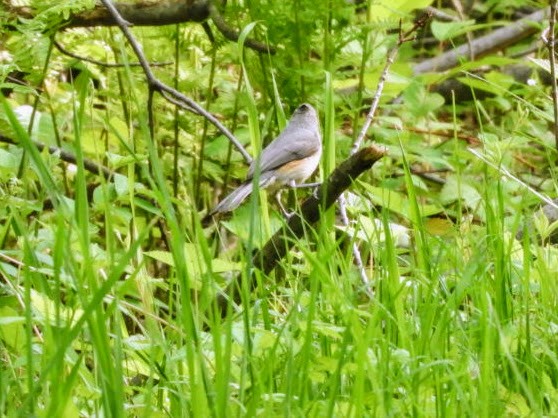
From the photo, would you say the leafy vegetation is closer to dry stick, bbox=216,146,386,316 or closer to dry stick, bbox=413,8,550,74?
dry stick, bbox=216,146,386,316

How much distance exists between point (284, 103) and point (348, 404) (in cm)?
259

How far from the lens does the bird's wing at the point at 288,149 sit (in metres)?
4.28

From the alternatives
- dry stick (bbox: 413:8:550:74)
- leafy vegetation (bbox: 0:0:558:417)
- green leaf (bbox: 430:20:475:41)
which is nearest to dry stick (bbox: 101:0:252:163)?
leafy vegetation (bbox: 0:0:558:417)

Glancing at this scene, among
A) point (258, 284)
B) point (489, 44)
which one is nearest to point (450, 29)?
point (489, 44)

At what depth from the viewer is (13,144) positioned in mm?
4871

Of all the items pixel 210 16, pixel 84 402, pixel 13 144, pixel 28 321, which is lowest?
pixel 84 402

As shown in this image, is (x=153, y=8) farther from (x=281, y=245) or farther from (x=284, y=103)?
(x=281, y=245)

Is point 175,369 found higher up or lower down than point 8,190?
lower down

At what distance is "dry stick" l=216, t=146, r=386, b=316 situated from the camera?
2936mm

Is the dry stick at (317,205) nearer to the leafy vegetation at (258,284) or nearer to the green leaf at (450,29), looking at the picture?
the leafy vegetation at (258,284)

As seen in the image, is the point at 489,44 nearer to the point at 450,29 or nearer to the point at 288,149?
the point at 450,29

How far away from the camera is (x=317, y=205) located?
129 inches

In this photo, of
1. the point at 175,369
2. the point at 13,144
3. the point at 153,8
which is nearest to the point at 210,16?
the point at 153,8

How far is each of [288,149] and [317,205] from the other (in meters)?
1.08
